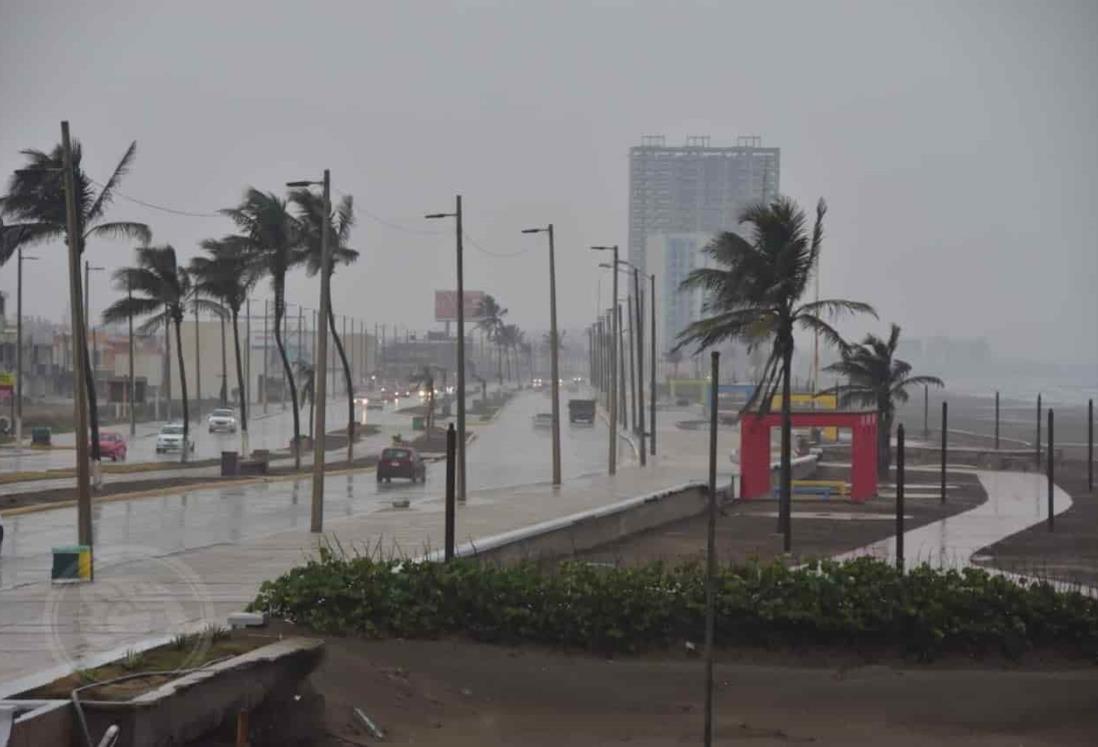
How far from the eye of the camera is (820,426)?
43906 mm

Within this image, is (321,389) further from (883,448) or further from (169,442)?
(169,442)

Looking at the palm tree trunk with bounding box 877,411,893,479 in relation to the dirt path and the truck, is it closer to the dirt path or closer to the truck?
the dirt path

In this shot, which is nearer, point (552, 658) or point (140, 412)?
point (552, 658)

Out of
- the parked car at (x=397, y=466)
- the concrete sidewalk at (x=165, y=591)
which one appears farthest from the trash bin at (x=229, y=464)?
the concrete sidewalk at (x=165, y=591)

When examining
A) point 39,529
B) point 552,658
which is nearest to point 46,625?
point 552,658

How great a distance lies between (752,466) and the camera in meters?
44.3

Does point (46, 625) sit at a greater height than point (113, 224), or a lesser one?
lesser

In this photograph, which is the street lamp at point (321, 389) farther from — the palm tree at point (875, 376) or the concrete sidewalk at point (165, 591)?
the palm tree at point (875, 376)

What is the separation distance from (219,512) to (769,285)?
579 inches

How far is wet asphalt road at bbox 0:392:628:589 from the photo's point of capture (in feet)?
86.7

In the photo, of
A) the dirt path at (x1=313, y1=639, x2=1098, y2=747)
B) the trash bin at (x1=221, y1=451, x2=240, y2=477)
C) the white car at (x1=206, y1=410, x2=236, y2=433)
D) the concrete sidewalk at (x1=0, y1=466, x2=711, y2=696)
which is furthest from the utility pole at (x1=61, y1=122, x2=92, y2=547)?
the white car at (x1=206, y1=410, x2=236, y2=433)

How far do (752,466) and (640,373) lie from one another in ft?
78.8

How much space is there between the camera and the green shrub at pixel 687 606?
15.3 metres

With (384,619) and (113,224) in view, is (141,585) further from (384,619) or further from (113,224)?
(113,224)
